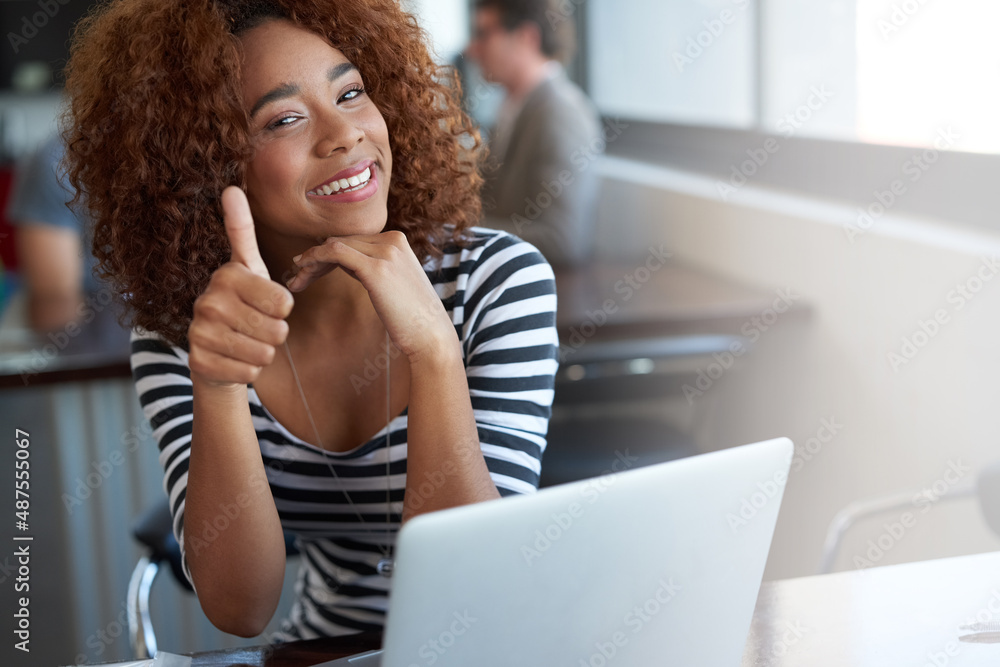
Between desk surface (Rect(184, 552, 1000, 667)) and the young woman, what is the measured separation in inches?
6.5

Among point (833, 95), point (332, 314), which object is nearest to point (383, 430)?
point (332, 314)

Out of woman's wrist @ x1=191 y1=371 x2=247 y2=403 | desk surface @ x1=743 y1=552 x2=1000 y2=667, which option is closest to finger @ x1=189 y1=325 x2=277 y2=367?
woman's wrist @ x1=191 y1=371 x2=247 y2=403

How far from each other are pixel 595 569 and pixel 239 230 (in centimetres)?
42

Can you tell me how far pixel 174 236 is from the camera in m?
1.07

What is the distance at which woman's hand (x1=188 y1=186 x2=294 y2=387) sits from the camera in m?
0.75

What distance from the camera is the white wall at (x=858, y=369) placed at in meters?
1.61

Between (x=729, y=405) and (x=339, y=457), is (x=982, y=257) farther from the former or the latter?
(x=339, y=457)

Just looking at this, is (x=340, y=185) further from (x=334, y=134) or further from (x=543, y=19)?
(x=543, y=19)

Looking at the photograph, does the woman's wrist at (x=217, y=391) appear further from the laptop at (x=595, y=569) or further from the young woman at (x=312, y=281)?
the laptop at (x=595, y=569)

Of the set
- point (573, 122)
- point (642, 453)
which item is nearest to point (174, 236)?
point (642, 453)

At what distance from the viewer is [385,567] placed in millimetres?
1001

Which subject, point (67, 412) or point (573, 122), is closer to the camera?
point (67, 412)

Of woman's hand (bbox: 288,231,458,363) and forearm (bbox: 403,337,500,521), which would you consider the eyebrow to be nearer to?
woman's hand (bbox: 288,231,458,363)

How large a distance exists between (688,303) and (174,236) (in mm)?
1392
